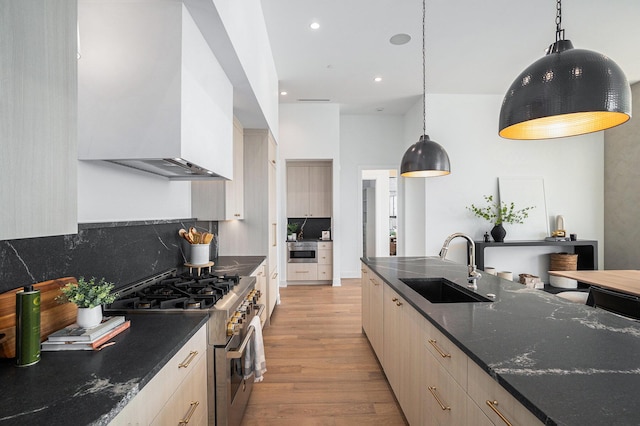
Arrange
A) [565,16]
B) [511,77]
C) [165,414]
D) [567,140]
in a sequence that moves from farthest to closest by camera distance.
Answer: [567,140] → [511,77] → [565,16] → [165,414]

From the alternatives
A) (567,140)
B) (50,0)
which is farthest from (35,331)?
A: (567,140)

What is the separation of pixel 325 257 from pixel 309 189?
1388 mm

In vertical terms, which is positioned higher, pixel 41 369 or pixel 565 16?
pixel 565 16

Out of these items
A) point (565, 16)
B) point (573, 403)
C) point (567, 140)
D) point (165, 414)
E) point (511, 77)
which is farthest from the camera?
point (567, 140)

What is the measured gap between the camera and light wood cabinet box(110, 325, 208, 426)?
0.89 m

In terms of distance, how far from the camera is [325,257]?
19.0 ft

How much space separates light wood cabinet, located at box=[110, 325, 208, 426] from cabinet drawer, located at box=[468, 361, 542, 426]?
3.53ft

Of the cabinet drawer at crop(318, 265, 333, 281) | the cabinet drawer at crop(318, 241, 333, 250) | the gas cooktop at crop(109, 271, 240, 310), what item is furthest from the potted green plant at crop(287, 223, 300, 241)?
the gas cooktop at crop(109, 271, 240, 310)

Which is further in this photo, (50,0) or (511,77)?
(511,77)

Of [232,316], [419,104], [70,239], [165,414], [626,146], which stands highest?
[419,104]

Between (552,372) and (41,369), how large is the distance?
154 centimetres

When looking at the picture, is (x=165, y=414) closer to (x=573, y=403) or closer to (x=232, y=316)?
(x=232, y=316)

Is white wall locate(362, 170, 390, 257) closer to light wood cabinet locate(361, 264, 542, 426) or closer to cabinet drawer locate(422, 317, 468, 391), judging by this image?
light wood cabinet locate(361, 264, 542, 426)

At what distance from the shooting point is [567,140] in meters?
5.25
